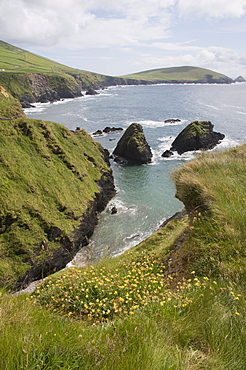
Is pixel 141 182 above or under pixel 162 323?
under

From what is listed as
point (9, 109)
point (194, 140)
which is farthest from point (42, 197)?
point (194, 140)

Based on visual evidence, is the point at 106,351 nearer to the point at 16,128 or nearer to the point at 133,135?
the point at 16,128

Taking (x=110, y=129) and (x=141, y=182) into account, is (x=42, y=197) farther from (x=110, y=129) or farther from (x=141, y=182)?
(x=110, y=129)

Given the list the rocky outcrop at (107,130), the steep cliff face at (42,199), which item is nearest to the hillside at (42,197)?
the steep cliff face at (42,199)

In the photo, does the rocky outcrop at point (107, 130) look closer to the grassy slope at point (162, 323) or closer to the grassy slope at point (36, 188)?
the grassy slope at point (36, 188)

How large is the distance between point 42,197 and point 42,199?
33cm

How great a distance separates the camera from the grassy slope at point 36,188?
2392 centimetres

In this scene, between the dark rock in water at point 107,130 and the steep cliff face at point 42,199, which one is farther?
the dark rock in water at point 107,130

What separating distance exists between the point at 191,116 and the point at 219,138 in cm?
4001

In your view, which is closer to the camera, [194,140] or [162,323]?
[162,323]

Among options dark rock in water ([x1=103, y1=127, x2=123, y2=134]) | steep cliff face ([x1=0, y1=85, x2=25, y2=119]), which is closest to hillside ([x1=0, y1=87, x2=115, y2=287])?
steep cliff face ([x1=0, y1=85, x2=25, y2=119])

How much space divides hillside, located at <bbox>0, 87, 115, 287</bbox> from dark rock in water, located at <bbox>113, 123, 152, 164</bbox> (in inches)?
706

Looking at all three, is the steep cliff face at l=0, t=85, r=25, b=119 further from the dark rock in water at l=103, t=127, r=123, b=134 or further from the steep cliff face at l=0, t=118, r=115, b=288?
the dark rock in water at l=103, t=127, r=123, b=134

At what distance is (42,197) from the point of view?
29141 millimetres
